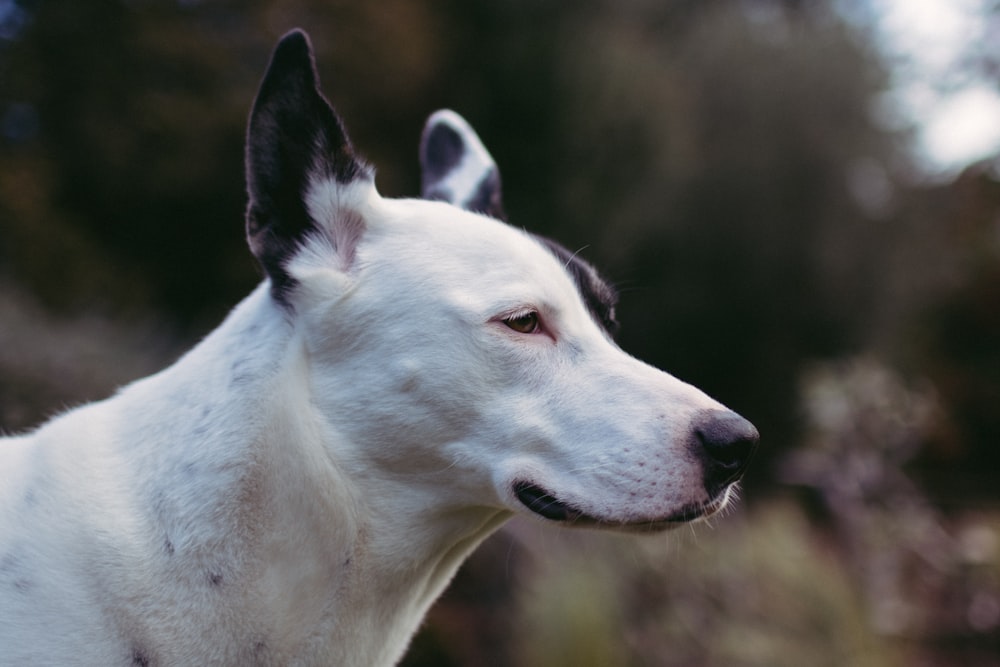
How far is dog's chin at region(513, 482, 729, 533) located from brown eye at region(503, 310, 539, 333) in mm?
372

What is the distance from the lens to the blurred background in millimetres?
6492

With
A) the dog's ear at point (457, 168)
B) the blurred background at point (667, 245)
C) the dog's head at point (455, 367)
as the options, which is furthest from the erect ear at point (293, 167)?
the blurred background at point (667, 245)

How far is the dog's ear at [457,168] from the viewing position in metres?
2.88

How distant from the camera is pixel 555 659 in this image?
6.05m

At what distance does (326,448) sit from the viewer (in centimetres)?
203

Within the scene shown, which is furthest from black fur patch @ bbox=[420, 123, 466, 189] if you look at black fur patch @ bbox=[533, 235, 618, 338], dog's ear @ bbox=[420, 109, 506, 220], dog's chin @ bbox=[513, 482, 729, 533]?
dog's chin @ bbox=[513, 482, 729, 533]

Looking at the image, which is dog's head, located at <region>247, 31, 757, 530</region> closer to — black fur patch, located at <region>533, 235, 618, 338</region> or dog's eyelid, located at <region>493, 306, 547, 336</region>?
dog's eyelid, located at <region>493, 306, 547, 336</region>

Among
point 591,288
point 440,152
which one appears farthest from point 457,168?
point 591,288

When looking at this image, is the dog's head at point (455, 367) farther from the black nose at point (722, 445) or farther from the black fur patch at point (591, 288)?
the black fur patch at point (591, 288)

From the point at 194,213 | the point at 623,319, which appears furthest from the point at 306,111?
the point at 623,319

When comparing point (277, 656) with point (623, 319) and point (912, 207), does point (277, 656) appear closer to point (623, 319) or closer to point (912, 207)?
point (623, 319)

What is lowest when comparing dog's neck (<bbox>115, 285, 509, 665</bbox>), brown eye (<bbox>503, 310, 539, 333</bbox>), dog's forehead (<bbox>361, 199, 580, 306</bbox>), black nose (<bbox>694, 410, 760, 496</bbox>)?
dog's neck (<bbox>115, 285, 509, 665</bbox>)

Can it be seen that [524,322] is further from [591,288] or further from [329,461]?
[329,461]

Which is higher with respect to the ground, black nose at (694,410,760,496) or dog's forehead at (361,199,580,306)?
dog's forehead at (361,199,580,306)
